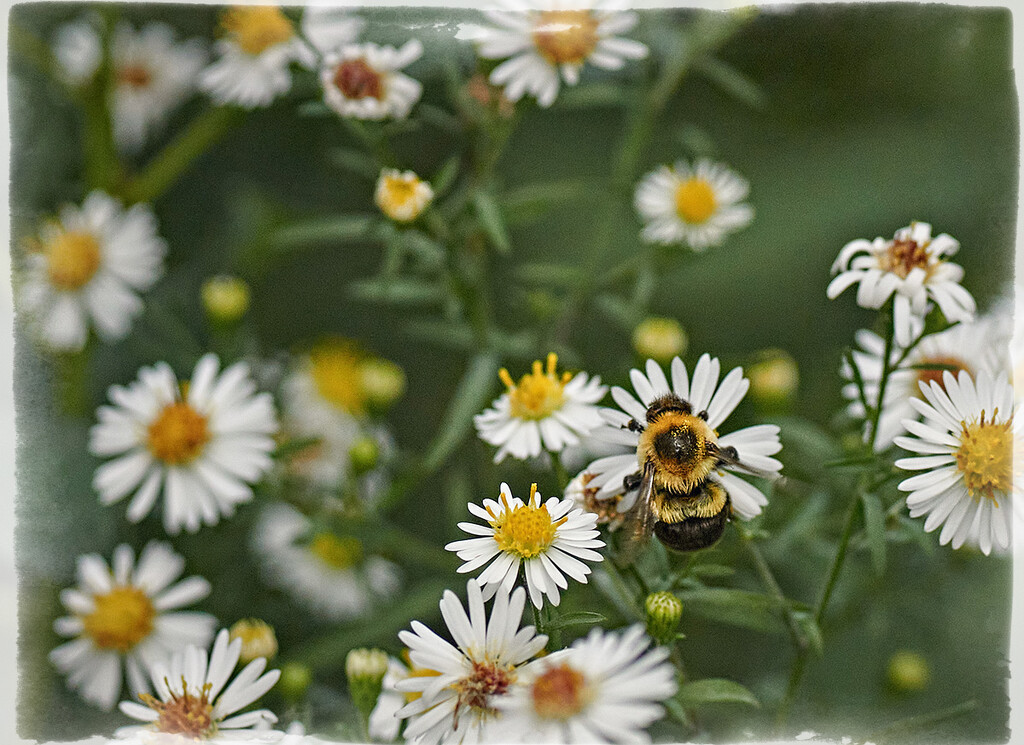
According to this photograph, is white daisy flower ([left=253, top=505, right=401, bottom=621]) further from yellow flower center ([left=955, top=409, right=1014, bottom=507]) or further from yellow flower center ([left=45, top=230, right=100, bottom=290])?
yellow flower center ([left=955, top=409, right=1014, bottom=507])

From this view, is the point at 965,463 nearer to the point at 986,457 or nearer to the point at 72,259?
the point at 986,457

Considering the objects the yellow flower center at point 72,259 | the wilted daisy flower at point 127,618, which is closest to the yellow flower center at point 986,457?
the wilted daisy flower at point 127,618

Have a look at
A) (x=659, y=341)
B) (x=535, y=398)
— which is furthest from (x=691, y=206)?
(x=535, y=398)

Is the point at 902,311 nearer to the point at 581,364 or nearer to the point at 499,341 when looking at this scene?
the point at 581,364

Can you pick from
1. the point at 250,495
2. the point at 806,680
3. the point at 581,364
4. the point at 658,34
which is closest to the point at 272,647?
the point at 250,495

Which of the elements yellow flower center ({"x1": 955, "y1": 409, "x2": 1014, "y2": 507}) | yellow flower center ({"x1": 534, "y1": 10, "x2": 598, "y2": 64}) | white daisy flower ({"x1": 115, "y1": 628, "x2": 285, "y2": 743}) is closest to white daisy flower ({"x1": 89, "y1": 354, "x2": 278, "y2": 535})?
white daisy flower ({"x1": 115, "y1": 628, "x2": 285, "y2": 743})

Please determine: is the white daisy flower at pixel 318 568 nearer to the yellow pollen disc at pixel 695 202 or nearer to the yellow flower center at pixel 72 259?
the yellow flower center at pixel 72 259
